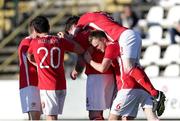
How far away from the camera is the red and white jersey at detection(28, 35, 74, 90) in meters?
10.9

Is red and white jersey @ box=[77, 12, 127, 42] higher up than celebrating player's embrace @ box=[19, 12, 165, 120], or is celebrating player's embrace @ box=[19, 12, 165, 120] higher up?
red and white jersey @ box=[77, 12, 127, 42]

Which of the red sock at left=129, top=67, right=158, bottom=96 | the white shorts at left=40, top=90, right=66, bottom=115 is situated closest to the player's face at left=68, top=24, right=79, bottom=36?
the white shorts at left=40, top=90, right=66, bottom=115

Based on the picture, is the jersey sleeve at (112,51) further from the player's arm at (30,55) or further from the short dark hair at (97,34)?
the player's arm at (30,55)

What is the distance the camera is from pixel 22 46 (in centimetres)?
1155

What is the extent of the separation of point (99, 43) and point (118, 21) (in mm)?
7540

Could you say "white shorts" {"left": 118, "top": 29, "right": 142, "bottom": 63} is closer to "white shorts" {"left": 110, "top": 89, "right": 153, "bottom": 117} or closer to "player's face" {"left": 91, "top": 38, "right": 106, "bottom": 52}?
"player's face" {"left": 91, "top": 38, "right": 106, "bottom": 52}

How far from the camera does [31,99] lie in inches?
460

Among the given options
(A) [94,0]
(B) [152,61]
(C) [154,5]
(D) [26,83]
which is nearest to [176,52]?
(B) [152,61]

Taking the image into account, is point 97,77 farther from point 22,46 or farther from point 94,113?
point 22,46

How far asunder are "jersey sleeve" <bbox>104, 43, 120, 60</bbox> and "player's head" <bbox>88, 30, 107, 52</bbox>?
26 centimetres

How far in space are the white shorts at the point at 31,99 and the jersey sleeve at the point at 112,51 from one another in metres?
1.63

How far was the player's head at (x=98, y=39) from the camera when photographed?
425 inches

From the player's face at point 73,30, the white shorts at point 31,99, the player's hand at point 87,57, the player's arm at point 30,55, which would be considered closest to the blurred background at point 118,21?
the white shorts at point 31,99

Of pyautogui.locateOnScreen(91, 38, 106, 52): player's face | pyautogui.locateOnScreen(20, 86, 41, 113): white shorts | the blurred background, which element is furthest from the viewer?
the blurred background
